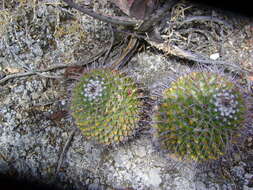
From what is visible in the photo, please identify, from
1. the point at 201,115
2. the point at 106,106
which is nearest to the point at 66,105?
the point at 106,106

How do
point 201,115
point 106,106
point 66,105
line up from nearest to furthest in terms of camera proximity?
point 201,115 → point 106,106 → point 66,105

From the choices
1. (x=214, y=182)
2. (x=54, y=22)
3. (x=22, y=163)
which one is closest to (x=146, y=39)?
(x=54, y=22)

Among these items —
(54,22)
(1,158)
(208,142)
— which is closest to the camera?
(208,142)

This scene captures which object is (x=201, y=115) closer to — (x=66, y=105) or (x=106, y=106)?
(x=106, y=106)

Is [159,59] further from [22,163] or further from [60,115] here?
[22,163]

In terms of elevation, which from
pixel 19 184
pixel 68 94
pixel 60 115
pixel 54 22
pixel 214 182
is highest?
pixel 54 22

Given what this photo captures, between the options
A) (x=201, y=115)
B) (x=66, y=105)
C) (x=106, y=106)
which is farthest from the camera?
(x=66, y=105)

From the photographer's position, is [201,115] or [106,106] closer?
[201,115]
